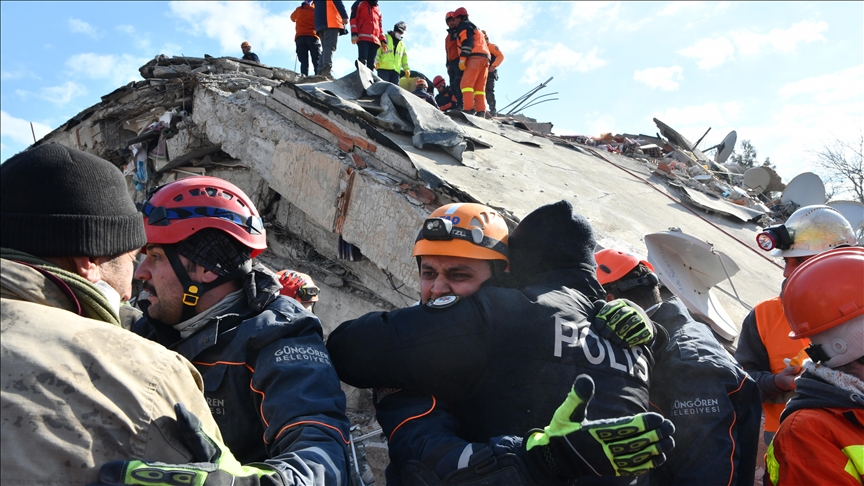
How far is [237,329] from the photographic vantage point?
2.00 metres

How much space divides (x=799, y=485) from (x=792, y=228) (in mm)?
2254

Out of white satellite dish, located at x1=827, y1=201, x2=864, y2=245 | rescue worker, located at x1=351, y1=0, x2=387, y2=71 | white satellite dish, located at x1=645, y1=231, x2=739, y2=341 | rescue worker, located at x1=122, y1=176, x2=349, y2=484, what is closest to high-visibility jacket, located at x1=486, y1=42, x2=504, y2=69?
rescue worker, located at x1=351, y1=0, x2=387, y2=71

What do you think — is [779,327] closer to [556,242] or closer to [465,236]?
[556,242]

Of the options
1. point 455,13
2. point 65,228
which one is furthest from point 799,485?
point 455,13

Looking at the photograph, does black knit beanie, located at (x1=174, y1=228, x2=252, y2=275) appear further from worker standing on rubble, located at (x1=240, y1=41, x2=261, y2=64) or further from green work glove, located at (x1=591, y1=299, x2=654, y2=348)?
worker standing on rubble, located at (x1=240, y1=41, x2=261, y2=64)

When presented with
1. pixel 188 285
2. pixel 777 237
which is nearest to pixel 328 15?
pixel 777 237

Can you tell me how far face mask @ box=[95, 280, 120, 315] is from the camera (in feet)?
4.66

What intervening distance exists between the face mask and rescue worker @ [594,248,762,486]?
73.9 inches

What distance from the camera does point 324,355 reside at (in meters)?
1.95

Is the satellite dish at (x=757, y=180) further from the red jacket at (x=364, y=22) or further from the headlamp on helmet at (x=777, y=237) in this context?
the headlamp on helmet at (x=777, y=237)

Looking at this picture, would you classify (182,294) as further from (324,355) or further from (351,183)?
(351,183)

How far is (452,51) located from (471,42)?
1415 millimetres

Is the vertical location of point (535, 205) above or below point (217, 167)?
below

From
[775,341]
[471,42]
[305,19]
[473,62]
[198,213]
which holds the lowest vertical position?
[775,341]
